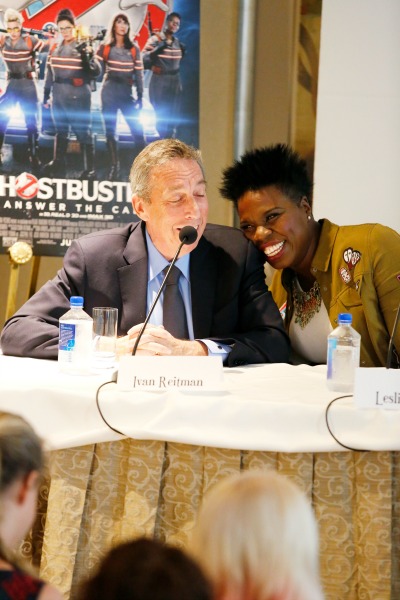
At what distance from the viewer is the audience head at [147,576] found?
3.22 ft

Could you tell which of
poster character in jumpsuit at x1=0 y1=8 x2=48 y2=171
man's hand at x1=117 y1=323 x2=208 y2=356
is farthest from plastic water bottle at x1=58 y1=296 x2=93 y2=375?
poster character in jumpsuit at x1=0 y1=8 x2=48 y2=171

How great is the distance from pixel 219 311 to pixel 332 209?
5.81ft

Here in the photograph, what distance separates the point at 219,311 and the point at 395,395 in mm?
1008

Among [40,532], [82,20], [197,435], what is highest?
[82,20]

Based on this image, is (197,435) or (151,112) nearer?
(197,435)

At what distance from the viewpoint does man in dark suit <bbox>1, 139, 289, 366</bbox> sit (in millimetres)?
2854

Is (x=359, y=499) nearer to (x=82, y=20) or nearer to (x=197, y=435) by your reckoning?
(x=197, y=435)

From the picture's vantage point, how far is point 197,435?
78.0 inches

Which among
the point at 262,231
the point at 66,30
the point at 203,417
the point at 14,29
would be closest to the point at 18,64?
the point at 14,29

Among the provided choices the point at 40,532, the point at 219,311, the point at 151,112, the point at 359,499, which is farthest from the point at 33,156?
the point at 359,499

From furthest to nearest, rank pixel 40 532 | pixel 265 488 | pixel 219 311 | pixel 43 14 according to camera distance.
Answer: pixel 43 14 < pixel 219 311 < pixel 40 532 < pixel 265 488

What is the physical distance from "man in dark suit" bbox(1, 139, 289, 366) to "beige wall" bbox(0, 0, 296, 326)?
4.81 feet

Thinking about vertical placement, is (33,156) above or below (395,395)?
above

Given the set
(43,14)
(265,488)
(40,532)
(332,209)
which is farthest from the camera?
(332,209)
